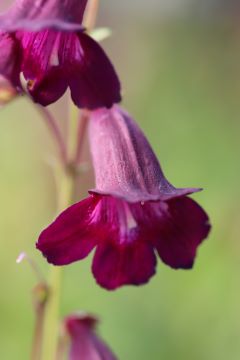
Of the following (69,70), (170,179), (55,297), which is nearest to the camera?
(69,70)

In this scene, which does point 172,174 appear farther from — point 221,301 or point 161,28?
point 161,28

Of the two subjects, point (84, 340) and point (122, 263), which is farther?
point (84, 340)

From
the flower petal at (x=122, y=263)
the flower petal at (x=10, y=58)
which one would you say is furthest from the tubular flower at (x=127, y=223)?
the flower petal at (x=10, y=58)

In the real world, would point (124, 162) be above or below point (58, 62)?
below

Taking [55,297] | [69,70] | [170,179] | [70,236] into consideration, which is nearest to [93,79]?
[69,70]

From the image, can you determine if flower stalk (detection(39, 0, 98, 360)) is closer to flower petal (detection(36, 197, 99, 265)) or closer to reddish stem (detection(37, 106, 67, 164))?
reddish stem (detection(37, 106, 67, 164))

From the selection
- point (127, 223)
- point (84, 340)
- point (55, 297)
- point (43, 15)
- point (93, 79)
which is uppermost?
point (43, 15)

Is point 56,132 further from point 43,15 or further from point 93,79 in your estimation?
point 43,15
